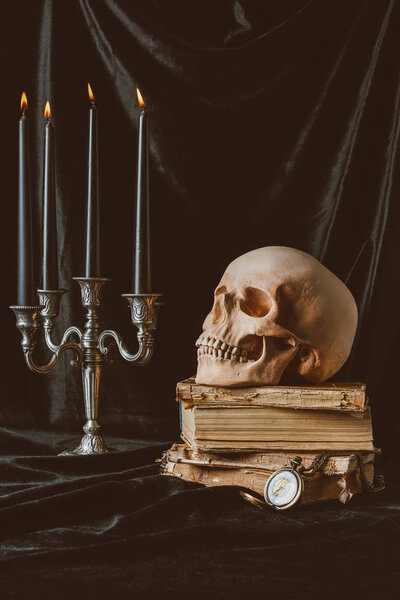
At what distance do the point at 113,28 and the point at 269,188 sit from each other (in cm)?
73

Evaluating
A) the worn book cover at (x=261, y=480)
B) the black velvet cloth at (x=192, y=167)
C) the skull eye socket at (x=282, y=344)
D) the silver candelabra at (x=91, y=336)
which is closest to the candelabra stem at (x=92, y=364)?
the silver candelabra at (x=91, y=336)

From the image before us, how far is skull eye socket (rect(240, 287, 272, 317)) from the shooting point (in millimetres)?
1953

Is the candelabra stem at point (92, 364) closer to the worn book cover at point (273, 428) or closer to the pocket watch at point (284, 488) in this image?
the worn book cover at point (273, 428)

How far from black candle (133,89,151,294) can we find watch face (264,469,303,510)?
24.4 inches

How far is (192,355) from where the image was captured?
2531 mm

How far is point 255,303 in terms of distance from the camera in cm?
197

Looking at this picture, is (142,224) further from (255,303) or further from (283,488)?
(283,488)

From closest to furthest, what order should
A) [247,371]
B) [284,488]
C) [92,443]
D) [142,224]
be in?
[284,488] < [247,371] < [142,224] < [92,443]

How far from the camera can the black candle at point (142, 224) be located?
2.08 metres

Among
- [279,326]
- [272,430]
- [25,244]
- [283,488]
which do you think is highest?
[25,244]

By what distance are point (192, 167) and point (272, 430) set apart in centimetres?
100

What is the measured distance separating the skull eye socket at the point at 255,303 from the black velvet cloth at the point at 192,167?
511 millimetres

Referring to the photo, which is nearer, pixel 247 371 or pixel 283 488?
pixel 283 488

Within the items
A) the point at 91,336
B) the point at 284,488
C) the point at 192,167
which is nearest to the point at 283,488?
the point at 284,488
